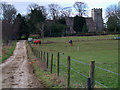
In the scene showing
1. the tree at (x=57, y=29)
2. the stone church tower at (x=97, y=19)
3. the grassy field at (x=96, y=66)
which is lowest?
the grassy field at (x=96, y=66)

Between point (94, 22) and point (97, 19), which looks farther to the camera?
point (94, 22)

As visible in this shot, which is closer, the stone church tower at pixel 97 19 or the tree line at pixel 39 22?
the tree line at pixel 39 22

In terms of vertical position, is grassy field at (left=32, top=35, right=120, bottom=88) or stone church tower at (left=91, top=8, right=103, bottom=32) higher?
stone church tower at (left=91, top=8, right=103, bottom=32)

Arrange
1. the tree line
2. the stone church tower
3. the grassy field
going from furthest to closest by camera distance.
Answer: the stone church tower, the tree line, the grassy field

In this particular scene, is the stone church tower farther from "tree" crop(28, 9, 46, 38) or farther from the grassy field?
the grassy field

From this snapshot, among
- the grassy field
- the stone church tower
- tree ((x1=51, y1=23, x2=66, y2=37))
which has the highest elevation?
the stone church tower

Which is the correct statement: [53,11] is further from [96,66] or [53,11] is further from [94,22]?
[96,66]

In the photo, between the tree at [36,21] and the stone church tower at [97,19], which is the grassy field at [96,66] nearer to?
the tree at [36,21]

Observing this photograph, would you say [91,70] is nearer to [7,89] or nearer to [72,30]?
[7,89]

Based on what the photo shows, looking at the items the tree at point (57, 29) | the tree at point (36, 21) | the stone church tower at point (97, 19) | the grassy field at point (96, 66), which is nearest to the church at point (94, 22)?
the stone church tower at point (97, 19)

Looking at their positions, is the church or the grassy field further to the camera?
the church

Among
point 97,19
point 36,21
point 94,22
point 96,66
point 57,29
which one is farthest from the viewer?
point 94,22

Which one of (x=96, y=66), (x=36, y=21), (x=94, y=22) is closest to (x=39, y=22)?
(x=36, y=21)

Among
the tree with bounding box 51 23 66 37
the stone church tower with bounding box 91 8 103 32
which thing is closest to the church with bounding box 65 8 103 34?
the stone church tower with bounding box 91 8 103 32
